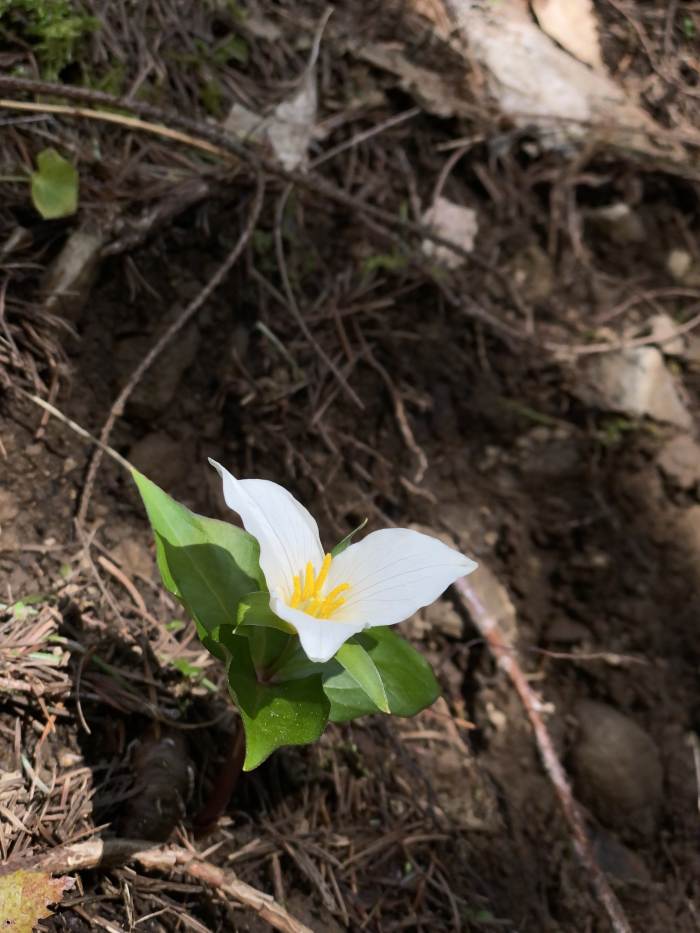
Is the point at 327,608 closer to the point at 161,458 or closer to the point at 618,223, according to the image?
the point at 161,458

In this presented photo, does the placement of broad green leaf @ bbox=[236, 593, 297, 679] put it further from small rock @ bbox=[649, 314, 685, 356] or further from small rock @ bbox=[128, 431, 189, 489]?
small rock @ bbox=[649, 314, 685, 356]

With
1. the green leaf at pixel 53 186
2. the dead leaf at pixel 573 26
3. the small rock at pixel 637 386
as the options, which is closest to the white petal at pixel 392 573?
the green leaf at pixel 53 186

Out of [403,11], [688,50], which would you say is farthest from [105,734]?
[688,50]

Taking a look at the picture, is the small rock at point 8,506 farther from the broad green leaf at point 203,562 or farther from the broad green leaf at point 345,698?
the broad green leaf at point 345,698

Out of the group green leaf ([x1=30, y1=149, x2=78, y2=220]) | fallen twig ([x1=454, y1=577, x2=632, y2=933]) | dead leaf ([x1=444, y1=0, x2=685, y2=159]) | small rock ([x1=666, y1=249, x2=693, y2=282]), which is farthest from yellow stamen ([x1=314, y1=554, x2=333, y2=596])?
small rock ([x1=666, y1=249, x2=693, y2=282])

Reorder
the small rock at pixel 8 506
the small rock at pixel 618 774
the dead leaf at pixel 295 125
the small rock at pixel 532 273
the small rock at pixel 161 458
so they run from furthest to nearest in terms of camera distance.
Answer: the small rock at pixel 532 273 < the dead leaf at pixel 295 125 < the small rock at pixel 618 774 < the small rock at pixel 161 458 < the small rock at pixel 8 506
